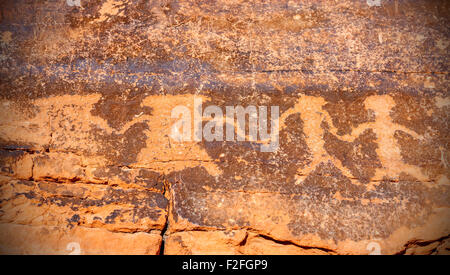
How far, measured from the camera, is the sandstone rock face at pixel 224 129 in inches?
49.6

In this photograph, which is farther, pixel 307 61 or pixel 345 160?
pixel 307 61

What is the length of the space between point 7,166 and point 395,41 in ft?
7.53

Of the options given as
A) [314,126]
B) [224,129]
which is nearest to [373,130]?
[314,126]

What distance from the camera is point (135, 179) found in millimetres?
1337

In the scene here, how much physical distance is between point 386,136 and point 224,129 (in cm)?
87

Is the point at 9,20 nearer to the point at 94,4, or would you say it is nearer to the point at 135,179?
the point at 94,4

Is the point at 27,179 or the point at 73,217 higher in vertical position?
the point at 27,179

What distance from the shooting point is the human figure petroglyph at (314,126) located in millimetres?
1332

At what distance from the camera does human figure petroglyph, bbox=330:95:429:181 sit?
132 cm

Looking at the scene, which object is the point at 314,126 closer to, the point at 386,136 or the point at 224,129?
the point at 386,136

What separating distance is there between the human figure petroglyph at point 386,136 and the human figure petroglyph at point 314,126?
0.09 m

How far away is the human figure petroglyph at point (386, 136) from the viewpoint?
1.32 meters
